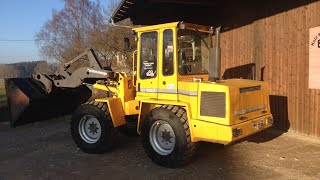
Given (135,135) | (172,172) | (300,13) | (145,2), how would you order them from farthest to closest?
(145,2), (135,135), (300,13), (172,172)

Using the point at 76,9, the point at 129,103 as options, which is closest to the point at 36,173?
the point at 129,103

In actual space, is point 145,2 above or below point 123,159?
above

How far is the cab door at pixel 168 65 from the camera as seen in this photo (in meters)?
7.01

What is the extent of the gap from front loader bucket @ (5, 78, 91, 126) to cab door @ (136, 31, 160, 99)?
3.32m

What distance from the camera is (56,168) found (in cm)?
734

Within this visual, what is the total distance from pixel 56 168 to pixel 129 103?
1.93 meters

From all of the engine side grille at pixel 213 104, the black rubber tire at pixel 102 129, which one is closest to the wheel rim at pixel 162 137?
the engine side grille at pixel 213 104

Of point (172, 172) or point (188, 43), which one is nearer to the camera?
point (172, 172)

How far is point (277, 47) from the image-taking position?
9.59 meters

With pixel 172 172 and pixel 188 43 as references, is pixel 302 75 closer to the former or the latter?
pixel 188 43

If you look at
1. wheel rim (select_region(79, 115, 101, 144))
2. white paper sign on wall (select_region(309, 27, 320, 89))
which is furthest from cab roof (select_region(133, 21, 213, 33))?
white paper sign on wall (select_region(309, 27, 320, 89))

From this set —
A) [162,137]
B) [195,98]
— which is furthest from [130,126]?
[195,98]

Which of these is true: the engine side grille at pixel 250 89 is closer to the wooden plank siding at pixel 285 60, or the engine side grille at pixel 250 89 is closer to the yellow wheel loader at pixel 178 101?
the yellow wheel loader at pixel 178 101

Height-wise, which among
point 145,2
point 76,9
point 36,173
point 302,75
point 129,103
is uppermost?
point 76,9
